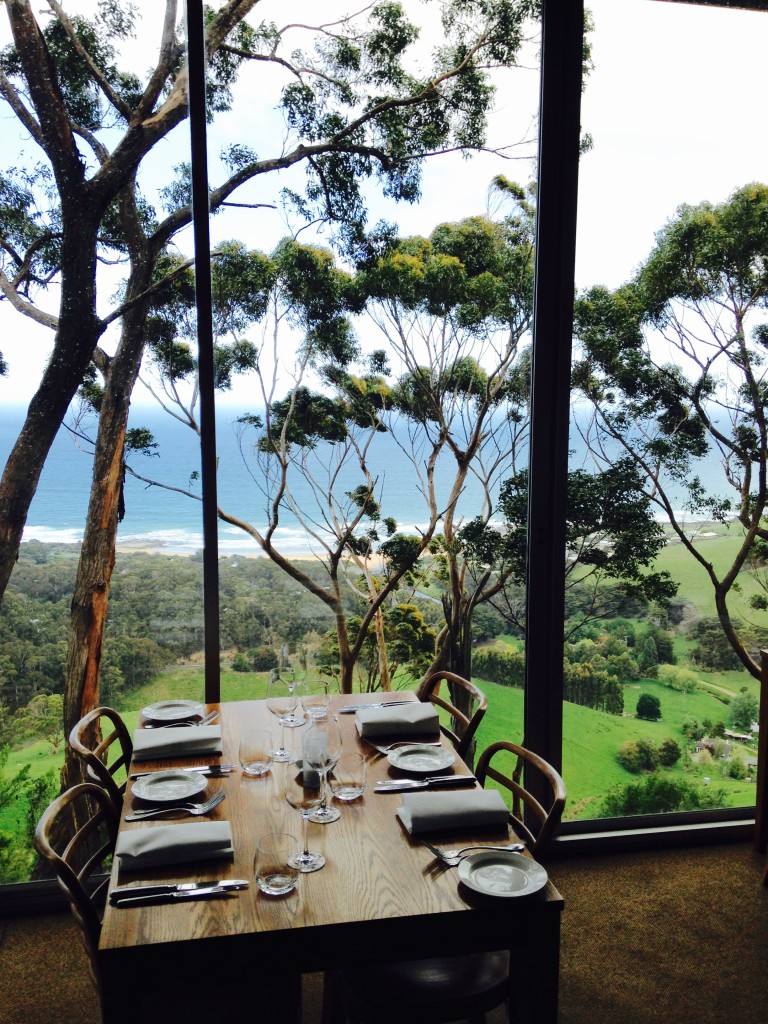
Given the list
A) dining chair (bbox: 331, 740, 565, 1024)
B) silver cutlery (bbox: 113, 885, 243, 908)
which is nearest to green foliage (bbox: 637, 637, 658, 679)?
dining chair (bbox: 331, 740, 565, 1024)

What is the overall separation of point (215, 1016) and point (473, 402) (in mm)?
2031

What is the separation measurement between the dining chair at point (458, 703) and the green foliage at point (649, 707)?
0.64 m

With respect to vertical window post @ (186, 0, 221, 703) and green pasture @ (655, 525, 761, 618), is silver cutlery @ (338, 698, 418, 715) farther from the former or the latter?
green pasture @ (655, 525, 761, 618)

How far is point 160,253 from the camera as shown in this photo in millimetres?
2713

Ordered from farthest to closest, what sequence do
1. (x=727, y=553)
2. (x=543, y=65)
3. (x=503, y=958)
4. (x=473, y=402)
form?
(x=727, y=553), (x=473, y=402), (x=543, y=65), (x=503, y=958)

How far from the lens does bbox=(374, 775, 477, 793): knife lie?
1851 millimetres

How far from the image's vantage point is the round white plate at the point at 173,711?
2.27 meters

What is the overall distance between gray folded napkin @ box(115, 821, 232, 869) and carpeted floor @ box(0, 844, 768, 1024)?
0.92m

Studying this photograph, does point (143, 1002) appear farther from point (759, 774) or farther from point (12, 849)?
point (759, 774)

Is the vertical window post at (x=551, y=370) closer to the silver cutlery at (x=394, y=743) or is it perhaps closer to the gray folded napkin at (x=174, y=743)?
the silver cutlery at (x=394, y=743)

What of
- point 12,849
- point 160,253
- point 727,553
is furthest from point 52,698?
point 727,553

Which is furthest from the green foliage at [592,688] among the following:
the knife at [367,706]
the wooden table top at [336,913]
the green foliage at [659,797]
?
the wooden table top at [336,913]

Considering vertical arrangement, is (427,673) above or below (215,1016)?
above

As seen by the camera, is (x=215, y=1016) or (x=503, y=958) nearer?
(x=215, y=1016)
